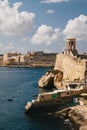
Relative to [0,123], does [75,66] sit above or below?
above

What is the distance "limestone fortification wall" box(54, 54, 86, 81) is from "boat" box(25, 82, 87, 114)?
1292 cm

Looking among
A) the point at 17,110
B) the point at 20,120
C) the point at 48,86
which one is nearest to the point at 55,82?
the point at 48,86

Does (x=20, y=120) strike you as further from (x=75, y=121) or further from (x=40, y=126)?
(x=75, y=121)

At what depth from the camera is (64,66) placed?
2756 inches

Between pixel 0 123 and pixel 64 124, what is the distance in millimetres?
6536

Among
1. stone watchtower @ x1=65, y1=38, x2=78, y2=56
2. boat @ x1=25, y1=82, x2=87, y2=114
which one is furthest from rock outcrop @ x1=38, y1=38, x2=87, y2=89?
boat @ x1=25, y1=82, x2=87, y2=114

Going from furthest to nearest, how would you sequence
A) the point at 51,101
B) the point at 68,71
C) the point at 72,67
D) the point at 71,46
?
the point at 71,46
the point at 68,71
the point at 72,67
the point at 51,101

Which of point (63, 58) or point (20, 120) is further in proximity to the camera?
point (63, 58)

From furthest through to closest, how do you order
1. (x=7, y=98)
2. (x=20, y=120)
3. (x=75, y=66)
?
(x=75, y=66), (x=7, y=98), (x=20, y=120)

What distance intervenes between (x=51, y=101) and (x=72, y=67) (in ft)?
75.8

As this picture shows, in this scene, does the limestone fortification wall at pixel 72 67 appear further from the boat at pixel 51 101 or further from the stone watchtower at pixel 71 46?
the boat at pixel 51 101

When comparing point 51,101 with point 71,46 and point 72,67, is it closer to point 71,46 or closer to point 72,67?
point 72,67

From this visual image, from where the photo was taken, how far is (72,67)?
208ft

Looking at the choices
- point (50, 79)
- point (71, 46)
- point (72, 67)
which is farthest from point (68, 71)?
point (71, 46)
